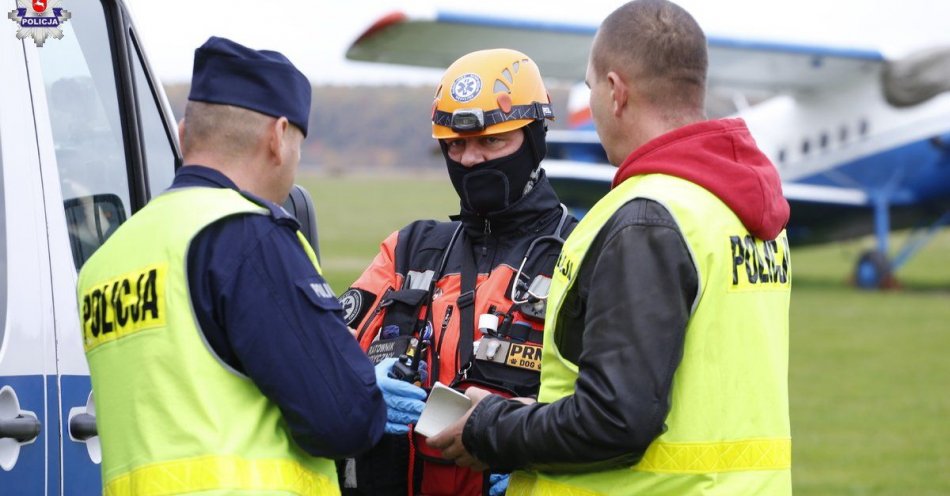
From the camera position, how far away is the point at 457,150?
3402 mm

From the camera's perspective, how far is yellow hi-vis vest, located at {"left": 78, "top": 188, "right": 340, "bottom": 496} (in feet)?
7.87

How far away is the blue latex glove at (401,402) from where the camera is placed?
3.10 m

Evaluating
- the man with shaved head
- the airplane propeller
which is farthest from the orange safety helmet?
the airplane propeller

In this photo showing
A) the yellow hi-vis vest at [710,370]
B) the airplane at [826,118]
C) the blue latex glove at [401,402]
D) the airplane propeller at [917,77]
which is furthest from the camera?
the airplane propeller at [917,77]

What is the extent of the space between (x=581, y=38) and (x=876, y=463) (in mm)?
16671

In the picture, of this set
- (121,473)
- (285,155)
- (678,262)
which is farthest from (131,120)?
(678,262)

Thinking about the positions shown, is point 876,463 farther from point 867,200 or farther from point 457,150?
point 867,200

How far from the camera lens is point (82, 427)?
9.78ft

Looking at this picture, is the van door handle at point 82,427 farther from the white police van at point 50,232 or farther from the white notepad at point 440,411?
the white notepad at point 440,411

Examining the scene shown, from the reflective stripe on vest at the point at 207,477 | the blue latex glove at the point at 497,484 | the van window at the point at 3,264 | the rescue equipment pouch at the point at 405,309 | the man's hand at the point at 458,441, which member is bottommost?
Result: the blue latex glove at the point at 497,484

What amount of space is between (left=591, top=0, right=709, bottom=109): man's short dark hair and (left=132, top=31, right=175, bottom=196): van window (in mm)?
1498

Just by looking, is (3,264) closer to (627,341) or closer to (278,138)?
(278,138)

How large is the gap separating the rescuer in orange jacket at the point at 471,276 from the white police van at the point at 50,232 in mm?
361

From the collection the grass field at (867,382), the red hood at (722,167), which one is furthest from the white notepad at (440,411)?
the grass field at (867,382)
